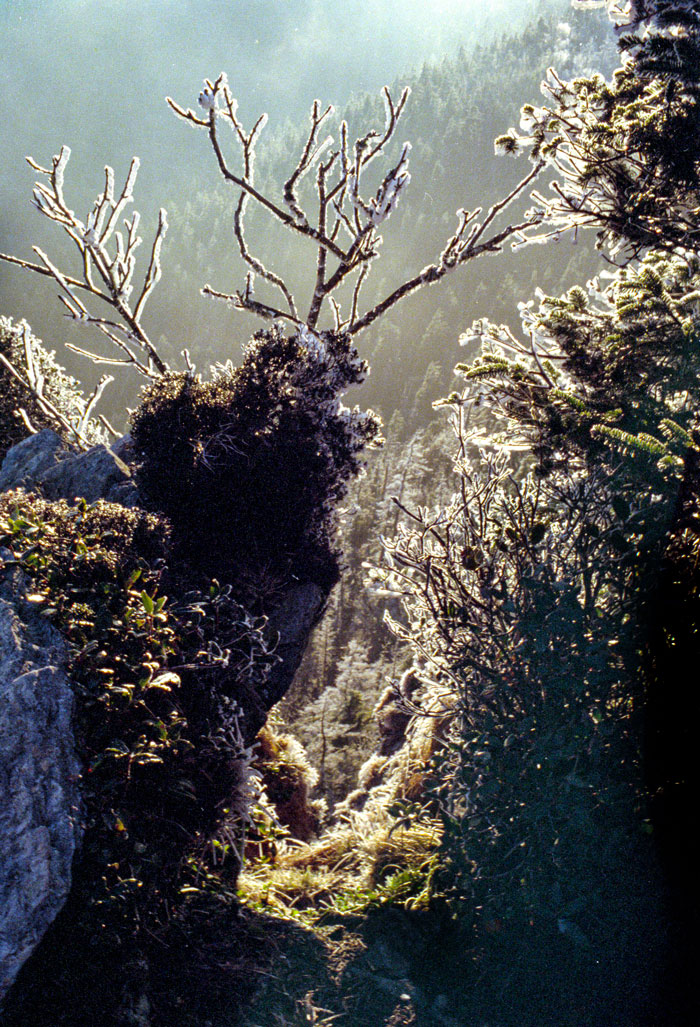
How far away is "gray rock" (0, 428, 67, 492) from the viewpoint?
5.63 meters

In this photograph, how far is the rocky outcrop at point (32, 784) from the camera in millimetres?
2484

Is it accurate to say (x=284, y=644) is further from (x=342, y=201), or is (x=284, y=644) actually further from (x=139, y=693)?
(x=342, y=201)

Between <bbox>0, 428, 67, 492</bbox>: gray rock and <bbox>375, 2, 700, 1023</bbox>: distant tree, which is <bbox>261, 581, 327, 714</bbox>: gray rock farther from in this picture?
<bbox>0, 428, 67, 492</bbox>: gray rock

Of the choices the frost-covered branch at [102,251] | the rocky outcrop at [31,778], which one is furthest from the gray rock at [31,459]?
the rocky outcrop at [31,778]

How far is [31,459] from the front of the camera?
19.2 ft

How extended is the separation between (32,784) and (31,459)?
3.96 meters

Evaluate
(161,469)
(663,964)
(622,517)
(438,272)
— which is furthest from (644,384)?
(161,469)

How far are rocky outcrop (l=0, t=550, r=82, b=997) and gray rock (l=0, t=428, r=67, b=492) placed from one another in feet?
9.26

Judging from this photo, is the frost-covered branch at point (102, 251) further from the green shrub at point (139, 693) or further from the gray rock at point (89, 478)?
the green shrub at point (139, 693)

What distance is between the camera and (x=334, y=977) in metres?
3.25

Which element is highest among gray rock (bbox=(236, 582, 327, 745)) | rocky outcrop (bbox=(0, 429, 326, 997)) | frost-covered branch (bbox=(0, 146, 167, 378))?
frost-covered branch (bbox=(0, 146, 167, 378))

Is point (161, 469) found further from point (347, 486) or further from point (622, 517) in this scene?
point (622, 517)

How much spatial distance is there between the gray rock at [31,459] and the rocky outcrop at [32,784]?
2.82 m

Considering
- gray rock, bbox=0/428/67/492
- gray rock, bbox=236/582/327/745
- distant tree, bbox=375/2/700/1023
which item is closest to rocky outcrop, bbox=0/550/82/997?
gray rock, bbox=236/582/327/745
